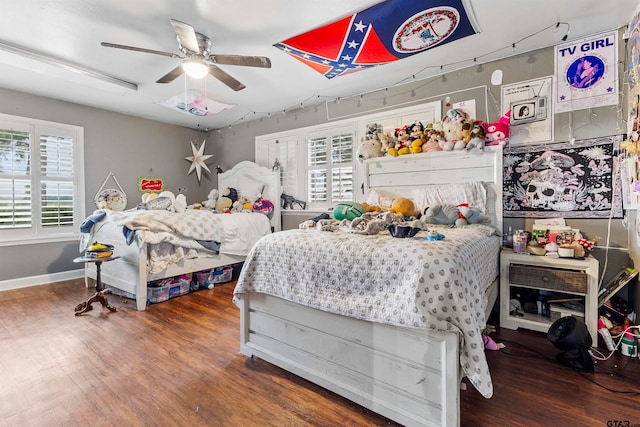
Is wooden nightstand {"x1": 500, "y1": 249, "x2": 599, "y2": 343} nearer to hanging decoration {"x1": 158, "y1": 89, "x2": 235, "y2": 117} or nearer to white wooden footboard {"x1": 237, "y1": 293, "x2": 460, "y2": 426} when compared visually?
white wooden footboard {"x1": 237, "y1": 293, "x2": 460, "y2": 426}

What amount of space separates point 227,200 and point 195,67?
7.82ft

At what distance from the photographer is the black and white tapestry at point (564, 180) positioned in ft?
7.95

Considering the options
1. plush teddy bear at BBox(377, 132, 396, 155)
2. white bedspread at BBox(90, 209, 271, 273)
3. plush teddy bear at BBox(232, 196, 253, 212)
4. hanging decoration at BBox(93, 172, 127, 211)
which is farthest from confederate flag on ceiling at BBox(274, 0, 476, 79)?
hanging decoration at BBox(93, 172, 127, 211)

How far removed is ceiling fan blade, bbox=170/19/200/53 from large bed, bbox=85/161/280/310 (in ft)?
5.59

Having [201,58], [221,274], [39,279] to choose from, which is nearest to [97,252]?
[221,274]

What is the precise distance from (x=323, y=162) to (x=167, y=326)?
8.98ft

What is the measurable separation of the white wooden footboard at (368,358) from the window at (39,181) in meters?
3.80

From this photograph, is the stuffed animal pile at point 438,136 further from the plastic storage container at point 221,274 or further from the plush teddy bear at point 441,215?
the plastic storage container at point 221,274

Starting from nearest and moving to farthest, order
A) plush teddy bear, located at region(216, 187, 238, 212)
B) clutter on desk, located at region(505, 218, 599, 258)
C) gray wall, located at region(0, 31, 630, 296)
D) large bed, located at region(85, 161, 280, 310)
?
clutter on desk, located at region(505, 218, 599, 258) < gray wall, located at region(0, 31, 630, 296) < large bed, located at region(85, 161, 280, 310) < plush teddy bear, located at region(216, 187, 238, 212)

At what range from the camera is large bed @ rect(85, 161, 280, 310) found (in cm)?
299

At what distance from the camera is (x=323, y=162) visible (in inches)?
166

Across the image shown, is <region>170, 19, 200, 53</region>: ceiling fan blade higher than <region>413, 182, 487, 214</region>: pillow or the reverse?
higher

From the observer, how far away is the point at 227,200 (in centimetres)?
459

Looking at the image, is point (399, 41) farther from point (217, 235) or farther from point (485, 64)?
point (217, 235)
